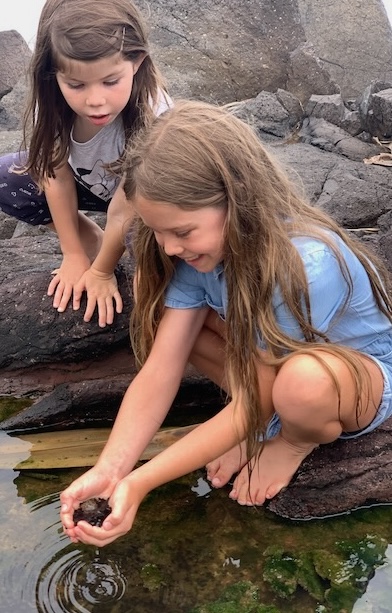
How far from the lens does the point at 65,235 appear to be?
10.7ft

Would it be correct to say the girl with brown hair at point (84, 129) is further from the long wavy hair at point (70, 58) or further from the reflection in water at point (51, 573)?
the reflection in water at point (51, 573)

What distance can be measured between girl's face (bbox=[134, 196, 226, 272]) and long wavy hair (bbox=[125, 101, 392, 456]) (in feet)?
0.06

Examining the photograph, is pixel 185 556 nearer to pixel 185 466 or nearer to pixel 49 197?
pixel 185 466

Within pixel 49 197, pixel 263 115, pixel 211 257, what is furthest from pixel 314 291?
pixel 263 115

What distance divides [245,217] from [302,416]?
610 millimetres

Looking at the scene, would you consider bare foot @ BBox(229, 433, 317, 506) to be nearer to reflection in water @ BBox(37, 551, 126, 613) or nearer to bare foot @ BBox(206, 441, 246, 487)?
bare foot @ BBox(206, 441, 246, 487)

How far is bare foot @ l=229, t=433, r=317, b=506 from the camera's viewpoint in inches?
105

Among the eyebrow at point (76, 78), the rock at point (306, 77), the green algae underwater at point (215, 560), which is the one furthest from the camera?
the rock at point (306, 77)

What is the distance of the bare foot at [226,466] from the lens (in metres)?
2.74

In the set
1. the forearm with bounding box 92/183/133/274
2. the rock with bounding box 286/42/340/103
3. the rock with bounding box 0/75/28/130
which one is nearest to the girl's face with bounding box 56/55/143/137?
the forearm with bounding box 92/183/133/274

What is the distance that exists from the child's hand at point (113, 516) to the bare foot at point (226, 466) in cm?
48

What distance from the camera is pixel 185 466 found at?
240cm

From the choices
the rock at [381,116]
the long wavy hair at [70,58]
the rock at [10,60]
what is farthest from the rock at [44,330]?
the rock at [10,60]

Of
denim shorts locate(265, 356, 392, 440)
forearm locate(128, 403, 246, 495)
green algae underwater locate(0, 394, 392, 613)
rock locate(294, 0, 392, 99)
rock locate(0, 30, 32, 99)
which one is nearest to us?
green algae underwater locate(0, 394, 392, 613)
